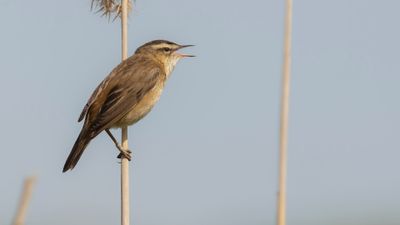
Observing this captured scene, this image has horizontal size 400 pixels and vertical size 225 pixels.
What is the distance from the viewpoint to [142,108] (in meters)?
6.46

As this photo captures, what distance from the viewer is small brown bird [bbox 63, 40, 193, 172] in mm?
6051

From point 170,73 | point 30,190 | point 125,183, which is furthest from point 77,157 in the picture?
point 30,190

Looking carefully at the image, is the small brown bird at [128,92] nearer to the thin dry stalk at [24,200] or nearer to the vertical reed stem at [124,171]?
the vertical reed stem at [124,171]

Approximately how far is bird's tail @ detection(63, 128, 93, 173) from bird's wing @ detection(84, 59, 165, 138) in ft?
0.19

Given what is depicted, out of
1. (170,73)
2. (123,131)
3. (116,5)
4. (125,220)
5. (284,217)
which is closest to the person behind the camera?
(284,217)

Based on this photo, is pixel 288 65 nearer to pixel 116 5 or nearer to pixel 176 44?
pixel 116 5

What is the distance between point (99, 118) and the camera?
19.9 ft

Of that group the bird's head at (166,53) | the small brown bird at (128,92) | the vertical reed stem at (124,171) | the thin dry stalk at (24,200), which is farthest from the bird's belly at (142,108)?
the thin dry stalk at (24,200)

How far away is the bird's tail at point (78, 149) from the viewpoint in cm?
568

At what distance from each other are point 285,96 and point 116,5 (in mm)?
2332

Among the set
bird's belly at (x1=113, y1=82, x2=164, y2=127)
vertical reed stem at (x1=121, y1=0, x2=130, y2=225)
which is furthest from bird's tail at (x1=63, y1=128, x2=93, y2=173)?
vertical reed stem at (x1=121, y1=0, x2=130, y2=225)

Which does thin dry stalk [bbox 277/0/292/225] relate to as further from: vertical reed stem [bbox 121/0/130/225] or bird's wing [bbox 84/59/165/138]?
bird's wing [bbox 84/59/165/138]

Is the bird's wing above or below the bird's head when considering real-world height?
below

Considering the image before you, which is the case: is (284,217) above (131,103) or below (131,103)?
below
